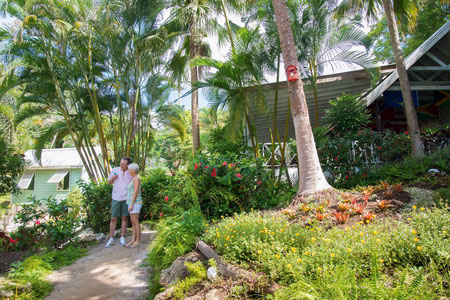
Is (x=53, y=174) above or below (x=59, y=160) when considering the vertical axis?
below

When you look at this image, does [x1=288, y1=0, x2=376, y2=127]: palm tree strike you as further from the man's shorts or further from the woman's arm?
the man's shorts

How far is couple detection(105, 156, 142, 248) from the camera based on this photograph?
18.0 ft

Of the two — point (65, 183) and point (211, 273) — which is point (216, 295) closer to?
point (211, 273)

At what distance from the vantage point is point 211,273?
3244 mm

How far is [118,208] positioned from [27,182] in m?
17.7

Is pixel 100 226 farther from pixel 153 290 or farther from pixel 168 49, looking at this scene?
pixel 168 49

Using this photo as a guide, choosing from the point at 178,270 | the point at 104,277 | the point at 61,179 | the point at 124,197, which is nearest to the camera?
the point at 178,270

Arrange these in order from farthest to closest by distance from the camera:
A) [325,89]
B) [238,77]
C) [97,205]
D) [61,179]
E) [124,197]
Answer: [61,179] < [325,89] < [97,205] < [238,77] < [124,197]

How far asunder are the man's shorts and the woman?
47 centimetres

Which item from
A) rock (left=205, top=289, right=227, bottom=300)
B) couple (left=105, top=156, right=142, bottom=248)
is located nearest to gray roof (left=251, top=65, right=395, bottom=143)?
couple (left=105, top=156, right=142, bottom=248)

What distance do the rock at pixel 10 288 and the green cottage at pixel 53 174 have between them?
1688 centimetres

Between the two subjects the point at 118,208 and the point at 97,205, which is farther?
the point at 97,205

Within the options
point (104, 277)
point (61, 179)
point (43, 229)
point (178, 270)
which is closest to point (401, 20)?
point (178, 270)

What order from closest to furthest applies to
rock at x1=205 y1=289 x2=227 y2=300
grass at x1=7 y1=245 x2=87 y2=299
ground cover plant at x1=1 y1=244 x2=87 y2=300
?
1. rock at x1=205 y1=289 x2=227 y2=300
2. ground cover plant at x1=1 y1=244 x2=87 y2=300
3. grass at x1=7 y1=245 x2=87 y2=299
